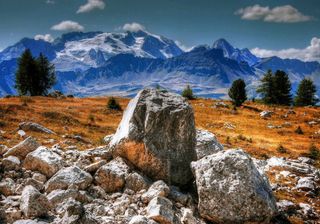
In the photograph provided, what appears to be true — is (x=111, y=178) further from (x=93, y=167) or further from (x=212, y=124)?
(x=212, y=124)

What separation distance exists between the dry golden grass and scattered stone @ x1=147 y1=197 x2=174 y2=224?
422 inches

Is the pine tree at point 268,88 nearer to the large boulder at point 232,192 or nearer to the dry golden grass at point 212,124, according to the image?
the dry golden grass at point 212,124

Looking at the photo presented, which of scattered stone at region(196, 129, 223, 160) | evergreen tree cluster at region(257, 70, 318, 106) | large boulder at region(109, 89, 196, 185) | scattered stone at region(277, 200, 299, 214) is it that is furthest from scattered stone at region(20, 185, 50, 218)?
evergreen tree cluster at region(257, 70, 318, 106)

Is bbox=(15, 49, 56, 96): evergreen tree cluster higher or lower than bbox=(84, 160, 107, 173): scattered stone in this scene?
higher

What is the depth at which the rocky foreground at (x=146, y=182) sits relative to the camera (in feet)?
40.9

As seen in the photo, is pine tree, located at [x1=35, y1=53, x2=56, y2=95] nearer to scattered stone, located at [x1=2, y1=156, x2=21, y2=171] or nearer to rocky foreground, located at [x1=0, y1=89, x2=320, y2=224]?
rocky foreground, located at [x1=0, y1=89, x2=320, y2=224]

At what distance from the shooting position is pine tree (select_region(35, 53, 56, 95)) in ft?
318

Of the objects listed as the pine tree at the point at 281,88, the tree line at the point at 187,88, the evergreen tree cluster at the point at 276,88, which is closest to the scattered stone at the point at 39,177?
the tree line at the point at 187,88

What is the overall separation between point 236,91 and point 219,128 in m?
30.3

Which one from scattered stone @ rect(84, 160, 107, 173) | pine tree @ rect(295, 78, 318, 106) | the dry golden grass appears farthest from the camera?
pine tree @ rect(295, 78, 318, 106)

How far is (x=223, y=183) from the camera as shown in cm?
1357

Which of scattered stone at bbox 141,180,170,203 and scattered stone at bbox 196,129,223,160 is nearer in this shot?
scattered stone at bbox 141,180,170,203

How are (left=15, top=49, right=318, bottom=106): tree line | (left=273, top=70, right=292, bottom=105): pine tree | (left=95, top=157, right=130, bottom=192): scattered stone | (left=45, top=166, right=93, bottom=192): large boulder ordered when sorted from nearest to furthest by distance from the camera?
(left=45, top=166, right=93, bottom=192): large boulder → (left=95, top=157, right=130, bottom=192): scattered stone → (left=15, top=49, right=318, bottom=106): tree line → (left=273, top=70, right=292, bottom=105): pine tree

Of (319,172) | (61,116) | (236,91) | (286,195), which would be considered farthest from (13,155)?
(236,91)
